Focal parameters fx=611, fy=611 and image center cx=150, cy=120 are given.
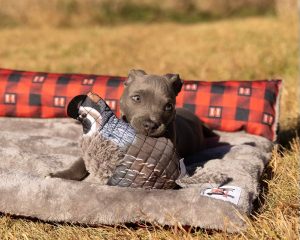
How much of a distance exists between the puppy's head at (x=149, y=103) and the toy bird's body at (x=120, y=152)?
0.06m

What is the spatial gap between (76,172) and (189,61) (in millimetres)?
5775

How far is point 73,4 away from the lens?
15234 millimetres

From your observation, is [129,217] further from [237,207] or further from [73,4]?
[73,4]

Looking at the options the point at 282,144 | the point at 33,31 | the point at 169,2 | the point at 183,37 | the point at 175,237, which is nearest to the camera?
the point at 175,237

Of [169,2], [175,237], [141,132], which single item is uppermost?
[169,2]

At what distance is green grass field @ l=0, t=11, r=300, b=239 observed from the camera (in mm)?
3389

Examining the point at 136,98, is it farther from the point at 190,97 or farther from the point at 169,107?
the point at 190,97

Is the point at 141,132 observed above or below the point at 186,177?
above

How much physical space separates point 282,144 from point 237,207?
2039mm

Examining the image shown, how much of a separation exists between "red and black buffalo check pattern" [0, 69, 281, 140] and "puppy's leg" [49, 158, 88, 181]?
1.37 meters

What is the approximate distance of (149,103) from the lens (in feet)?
11.9

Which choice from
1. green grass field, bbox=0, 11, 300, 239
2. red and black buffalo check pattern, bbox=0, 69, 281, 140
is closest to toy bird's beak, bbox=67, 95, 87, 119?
green grass field, bbox=0, 11, 300, 239

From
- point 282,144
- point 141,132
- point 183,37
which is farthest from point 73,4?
point 141,132

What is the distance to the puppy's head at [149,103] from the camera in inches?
141
